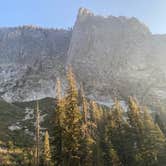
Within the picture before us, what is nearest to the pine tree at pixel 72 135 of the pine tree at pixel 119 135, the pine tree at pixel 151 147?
the pine tree at pixel 151 147

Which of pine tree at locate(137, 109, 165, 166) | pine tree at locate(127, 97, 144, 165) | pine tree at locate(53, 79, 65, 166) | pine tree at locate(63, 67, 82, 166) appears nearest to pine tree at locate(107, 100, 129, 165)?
pine tree at locate(127, 97, 144, 165)

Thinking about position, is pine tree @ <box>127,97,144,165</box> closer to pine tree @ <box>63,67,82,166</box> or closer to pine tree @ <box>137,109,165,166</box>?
pine tree @ <box>137,109,165,166</box>

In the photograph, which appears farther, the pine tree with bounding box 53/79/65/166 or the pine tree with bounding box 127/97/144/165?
the pine tree with bounding box 127/97/144/165

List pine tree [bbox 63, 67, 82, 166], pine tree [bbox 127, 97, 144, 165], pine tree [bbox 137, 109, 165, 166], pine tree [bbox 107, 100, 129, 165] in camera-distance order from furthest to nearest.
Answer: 1. pine tree [bbox 107, 100, 129, 165]
2. pine tree [bbox 127, 97, 144, 165]
3. pine tree [bbox 137, 109, 165, 166]
4. pine tree [bbox 63, 67, 82, 166]

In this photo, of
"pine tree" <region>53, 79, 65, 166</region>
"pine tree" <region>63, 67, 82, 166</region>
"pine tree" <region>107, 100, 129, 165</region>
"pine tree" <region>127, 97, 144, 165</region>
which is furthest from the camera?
"pine tree" <region>107, 100, 129, 165</region>

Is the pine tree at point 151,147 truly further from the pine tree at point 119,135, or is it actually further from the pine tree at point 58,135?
the pine tree at point 58,135

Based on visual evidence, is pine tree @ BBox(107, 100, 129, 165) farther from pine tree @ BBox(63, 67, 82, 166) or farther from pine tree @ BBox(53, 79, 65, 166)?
pine tree @ BBox(53, 79, 65, 166)

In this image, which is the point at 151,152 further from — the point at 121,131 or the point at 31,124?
the point at 31,124

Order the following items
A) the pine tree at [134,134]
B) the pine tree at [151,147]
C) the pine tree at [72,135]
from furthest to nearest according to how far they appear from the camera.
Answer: the pine tree at [134,134] < the pine tree at [151,147] < the pine tree at [72,135]

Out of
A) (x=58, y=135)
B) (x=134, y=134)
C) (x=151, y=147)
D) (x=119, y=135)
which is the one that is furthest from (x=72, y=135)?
(x=119, y=135)

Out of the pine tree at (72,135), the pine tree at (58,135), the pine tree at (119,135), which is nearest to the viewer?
the pine tree at (72,135)

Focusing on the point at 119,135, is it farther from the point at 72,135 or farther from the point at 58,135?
the point at 72,135

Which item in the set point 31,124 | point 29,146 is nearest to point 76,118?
point 29,146

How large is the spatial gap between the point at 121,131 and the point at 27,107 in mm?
98342
